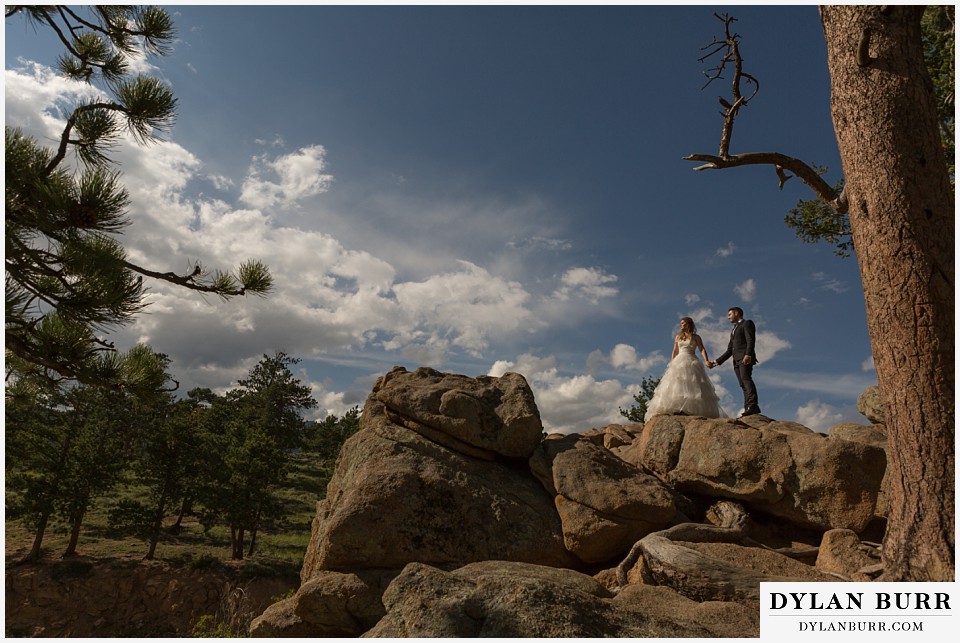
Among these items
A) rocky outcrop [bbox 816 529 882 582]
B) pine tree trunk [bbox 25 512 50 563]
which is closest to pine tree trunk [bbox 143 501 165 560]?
pine tree trunk [bbox 25 512 50 563]

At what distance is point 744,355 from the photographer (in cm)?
1348

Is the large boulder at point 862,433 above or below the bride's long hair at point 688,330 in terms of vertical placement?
below

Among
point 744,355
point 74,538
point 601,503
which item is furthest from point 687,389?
point 74,538

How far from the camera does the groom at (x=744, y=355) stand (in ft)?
43.9

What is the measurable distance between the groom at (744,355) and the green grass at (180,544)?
1319 inches

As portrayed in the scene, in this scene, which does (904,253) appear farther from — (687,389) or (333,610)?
(333,610)

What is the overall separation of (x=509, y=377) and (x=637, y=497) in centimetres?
343

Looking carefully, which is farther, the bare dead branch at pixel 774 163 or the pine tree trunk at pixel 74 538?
the pine tree trunk at pixel 74 538

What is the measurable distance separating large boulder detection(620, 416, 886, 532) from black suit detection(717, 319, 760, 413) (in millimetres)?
3294

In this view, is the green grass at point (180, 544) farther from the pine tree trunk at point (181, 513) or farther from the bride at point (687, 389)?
the bride at point (687, 389)

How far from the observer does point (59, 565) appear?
3300 cm

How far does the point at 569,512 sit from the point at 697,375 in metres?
5.63

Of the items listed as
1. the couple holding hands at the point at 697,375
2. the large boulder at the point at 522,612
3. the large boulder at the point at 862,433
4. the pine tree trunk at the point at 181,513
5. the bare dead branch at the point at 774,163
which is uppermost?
the bare dead branch at the point at 774,163

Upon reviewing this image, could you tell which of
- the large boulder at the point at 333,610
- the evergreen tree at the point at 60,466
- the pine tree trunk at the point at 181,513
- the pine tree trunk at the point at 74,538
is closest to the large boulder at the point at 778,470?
the large boulder at the point at 333,610
